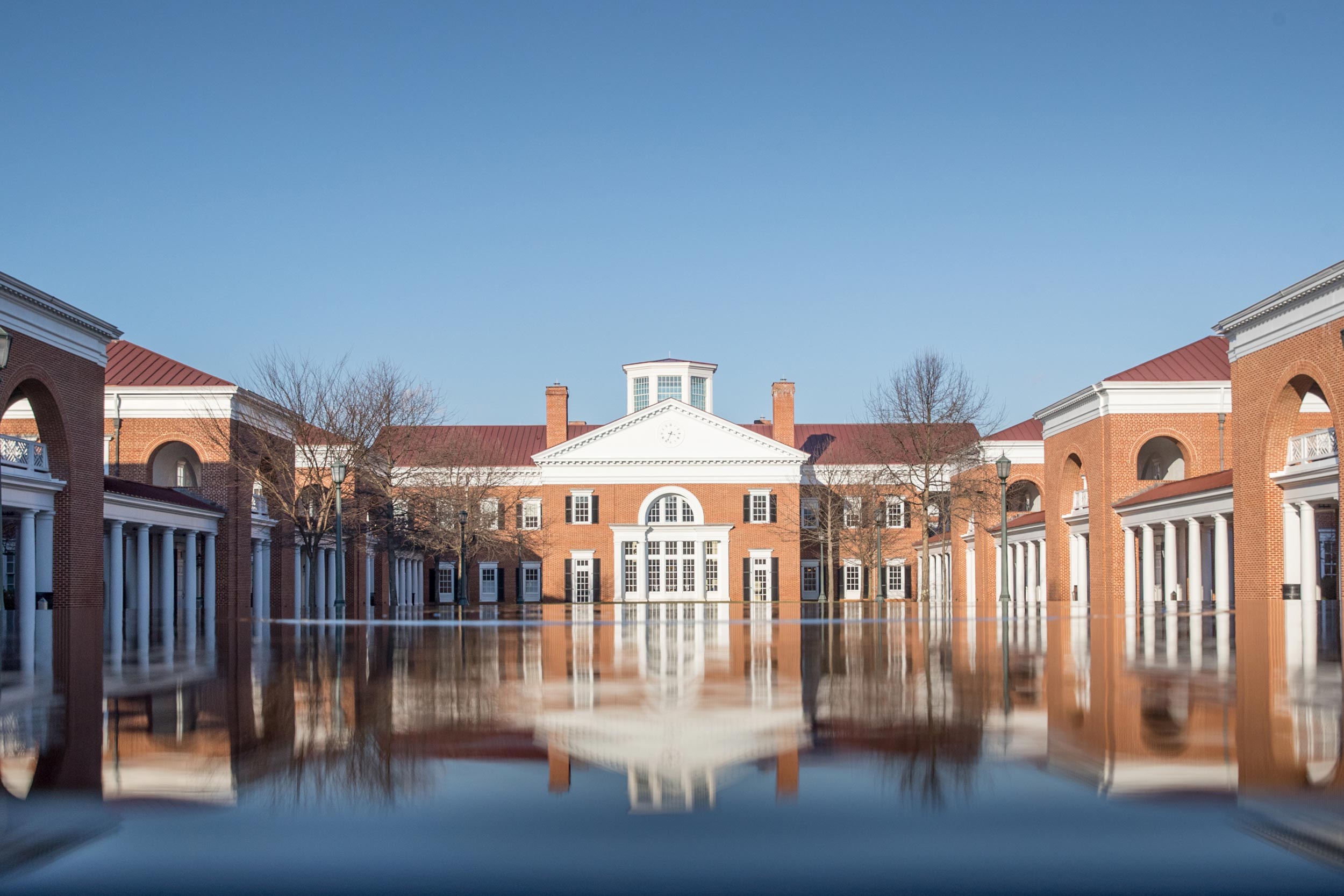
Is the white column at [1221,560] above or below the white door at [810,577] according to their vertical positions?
above

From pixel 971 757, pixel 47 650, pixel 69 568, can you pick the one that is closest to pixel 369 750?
pixel 971 757

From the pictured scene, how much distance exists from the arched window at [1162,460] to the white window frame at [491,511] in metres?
30.9

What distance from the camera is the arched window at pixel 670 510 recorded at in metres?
72.9

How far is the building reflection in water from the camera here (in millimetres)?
5324

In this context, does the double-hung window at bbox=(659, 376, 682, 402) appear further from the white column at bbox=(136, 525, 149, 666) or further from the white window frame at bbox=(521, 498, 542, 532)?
the white column at bbox=(136, 525, 149, 666)

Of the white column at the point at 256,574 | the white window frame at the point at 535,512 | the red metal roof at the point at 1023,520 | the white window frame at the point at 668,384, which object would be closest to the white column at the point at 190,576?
the white column at the point at 256,574

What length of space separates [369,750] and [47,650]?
10.9 m

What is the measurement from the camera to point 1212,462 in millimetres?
45094

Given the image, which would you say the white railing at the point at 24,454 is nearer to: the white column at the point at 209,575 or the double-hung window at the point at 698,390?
the white column at the point at 209,575

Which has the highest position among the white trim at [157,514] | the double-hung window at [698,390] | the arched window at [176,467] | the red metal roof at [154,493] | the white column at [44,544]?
the double-hung window at [698,390]

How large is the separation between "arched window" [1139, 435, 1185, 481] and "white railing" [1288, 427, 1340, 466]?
1578cm

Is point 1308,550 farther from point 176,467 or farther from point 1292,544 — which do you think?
point 176,467

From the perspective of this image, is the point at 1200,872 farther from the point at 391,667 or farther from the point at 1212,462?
the point at 1212,462

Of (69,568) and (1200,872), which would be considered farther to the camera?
(69,568)
